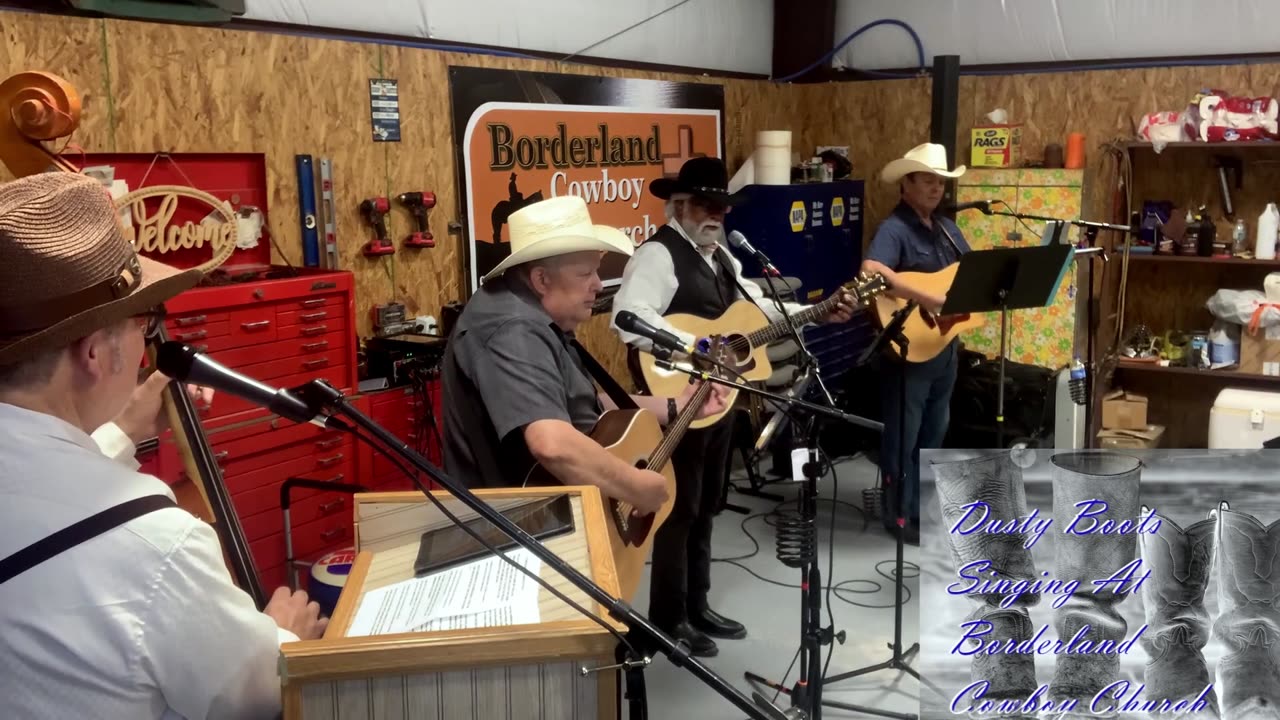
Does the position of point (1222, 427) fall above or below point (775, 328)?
below

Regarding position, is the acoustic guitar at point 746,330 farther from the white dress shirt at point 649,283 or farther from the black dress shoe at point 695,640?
the black dress shoe at point 695,640

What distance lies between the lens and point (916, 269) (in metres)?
4.58

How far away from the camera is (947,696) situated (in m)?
1.14

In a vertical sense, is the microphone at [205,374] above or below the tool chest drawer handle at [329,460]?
above

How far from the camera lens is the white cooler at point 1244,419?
5.12 m

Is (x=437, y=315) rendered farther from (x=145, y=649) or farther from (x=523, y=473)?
(x=145, y=649)

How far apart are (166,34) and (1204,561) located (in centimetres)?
349

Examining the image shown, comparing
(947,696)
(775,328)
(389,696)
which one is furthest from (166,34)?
(947,696)

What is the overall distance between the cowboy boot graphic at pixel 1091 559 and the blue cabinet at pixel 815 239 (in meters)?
4.29

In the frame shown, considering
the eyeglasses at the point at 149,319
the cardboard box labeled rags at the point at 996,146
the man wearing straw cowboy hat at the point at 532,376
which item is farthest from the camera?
the cardboard box labeled rags at the point at 996,146

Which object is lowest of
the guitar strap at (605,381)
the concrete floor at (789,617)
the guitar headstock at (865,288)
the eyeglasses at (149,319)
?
the concrete floor at (789,617)

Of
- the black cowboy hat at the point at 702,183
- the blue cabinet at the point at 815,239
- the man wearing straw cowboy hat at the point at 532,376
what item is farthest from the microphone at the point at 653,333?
the blue cabinet at the point at 815,239

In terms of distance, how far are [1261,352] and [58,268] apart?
5767 millimetres

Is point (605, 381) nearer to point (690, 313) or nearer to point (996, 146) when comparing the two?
point (690, 313)
